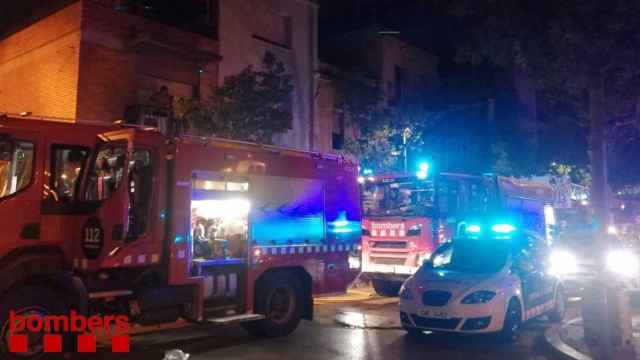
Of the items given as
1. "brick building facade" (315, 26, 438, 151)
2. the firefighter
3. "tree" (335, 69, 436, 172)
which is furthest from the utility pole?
"brick building facade" (315, 26, 438, 151)

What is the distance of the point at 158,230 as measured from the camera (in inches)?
342

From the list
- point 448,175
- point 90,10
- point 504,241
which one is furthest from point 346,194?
point 90,10

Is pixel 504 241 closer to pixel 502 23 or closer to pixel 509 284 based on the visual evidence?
pixel 509 284

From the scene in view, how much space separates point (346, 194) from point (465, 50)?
3.41 metres

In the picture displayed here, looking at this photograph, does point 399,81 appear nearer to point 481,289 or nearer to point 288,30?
point 288,30

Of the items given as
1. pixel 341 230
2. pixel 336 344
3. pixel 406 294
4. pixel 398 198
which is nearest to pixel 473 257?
pixel 406 294

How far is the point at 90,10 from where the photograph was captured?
15.6 metres

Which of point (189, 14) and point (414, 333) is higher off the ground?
point (189, 14)

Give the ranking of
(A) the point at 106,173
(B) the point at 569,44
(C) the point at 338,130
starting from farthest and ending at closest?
(C) the point at 338,130, (B) the point at 569,44, (A) the point at 106,173

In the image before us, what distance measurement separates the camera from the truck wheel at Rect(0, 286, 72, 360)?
299 inches

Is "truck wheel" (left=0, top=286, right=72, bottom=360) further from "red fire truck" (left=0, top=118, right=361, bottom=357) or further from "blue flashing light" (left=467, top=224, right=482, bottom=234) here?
"blue flashing light" (left=467, top=224, right=482, bottom=234)

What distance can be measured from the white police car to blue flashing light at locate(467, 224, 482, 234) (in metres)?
3.36

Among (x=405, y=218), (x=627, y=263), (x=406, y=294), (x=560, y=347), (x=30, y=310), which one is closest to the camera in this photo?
(x=30, y=310)

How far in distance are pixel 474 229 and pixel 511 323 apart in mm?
5563
